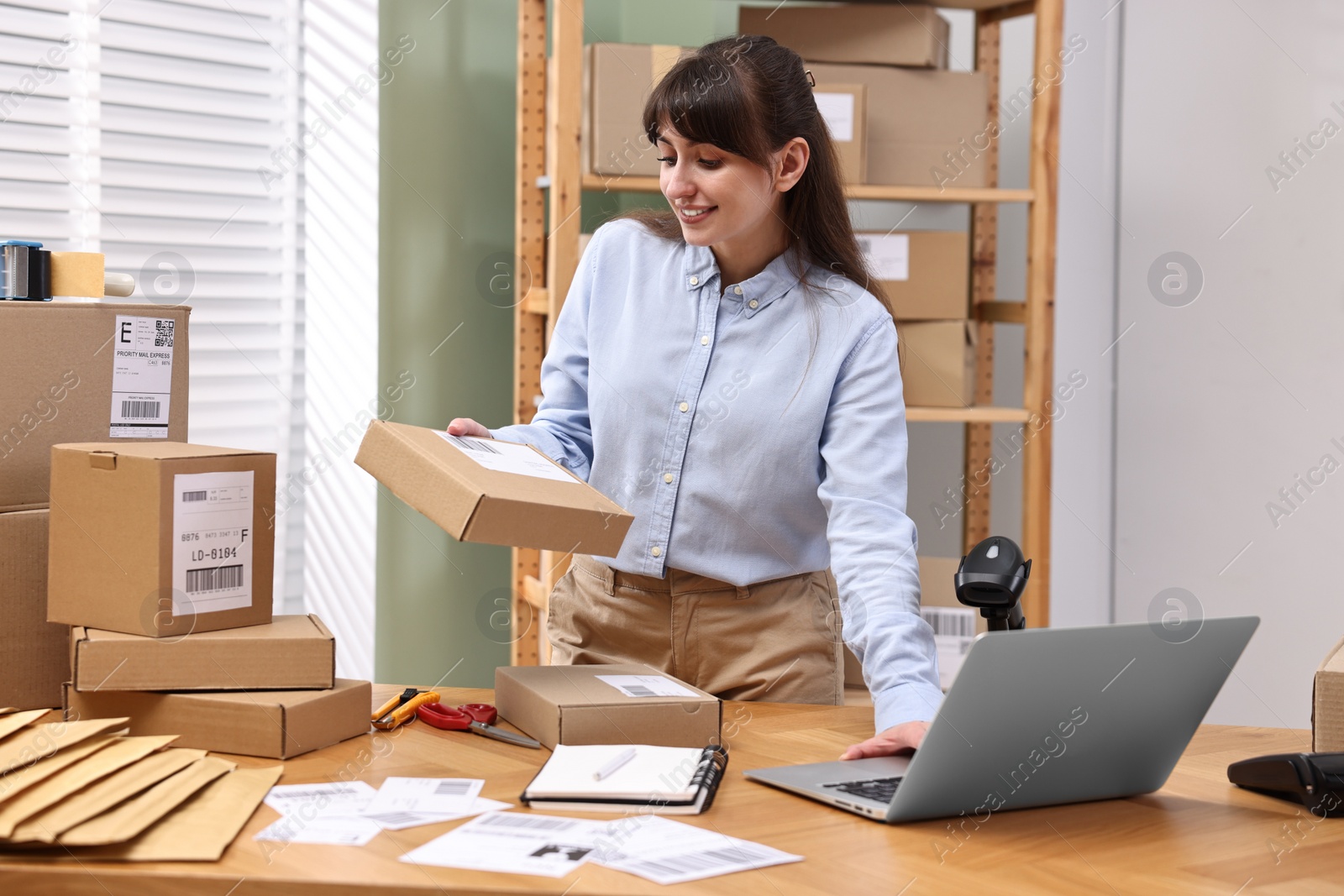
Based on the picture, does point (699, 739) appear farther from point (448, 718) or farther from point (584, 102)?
point (584, 102)

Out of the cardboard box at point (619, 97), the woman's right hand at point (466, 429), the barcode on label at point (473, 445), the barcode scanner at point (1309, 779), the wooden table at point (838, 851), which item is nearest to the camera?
the wooden table at point (838, 851)

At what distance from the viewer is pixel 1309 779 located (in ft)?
3.52

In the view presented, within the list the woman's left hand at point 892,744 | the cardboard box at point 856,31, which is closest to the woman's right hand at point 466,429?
the woman's left hand at point 892,744

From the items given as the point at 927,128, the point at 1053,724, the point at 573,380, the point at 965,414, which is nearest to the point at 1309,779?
the point at 1053,724

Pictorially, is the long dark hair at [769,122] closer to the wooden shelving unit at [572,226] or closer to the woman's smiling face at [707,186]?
the woman's smiling face at [707,186]

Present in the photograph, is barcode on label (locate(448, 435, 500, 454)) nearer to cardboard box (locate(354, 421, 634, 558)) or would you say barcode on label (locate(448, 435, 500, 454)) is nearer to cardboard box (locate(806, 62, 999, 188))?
cardboard box (locate(354, 421, 634, 558))

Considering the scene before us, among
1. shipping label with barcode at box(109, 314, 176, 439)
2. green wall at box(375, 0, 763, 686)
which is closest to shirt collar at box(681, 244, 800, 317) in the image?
shipping label with barcode at box(109, 314, 176, 439)

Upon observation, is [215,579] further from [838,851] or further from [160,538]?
[838,851]

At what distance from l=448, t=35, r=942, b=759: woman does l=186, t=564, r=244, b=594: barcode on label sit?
31cm

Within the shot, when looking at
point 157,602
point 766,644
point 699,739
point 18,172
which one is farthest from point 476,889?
point 18,172

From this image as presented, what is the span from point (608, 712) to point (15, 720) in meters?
0.55

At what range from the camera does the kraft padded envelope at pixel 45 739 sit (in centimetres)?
101

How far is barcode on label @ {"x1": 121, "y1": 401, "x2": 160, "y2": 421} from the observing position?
1.42 m

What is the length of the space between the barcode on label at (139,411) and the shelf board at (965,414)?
1.48 metres
